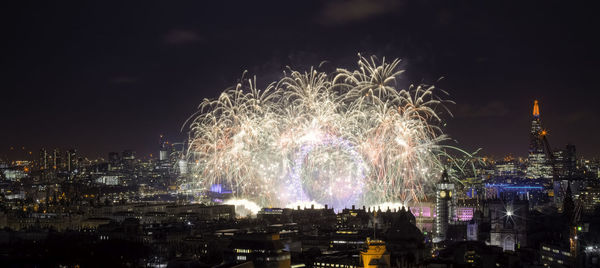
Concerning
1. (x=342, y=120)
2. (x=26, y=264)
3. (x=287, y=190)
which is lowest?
(x=26, y=264)

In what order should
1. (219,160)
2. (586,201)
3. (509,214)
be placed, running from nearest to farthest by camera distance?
(219,160) → (509,214) → (586,201)

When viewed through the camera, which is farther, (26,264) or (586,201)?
(586,201)

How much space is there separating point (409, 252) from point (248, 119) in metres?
21.8

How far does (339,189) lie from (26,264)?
38.5 meters

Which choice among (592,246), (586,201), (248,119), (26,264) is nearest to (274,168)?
(248,119)

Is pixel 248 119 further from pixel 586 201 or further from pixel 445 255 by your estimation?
pixel 586 201

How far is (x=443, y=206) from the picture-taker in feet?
386

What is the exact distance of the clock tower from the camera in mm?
116312

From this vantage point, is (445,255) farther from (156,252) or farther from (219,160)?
(156,252)

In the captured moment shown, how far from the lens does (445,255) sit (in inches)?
3147

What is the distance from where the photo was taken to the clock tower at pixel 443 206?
4579 inches

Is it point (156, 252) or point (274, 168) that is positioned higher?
point (274, 168)

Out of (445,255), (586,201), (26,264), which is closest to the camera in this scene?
(445,255)

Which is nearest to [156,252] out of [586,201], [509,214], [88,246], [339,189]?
[88,246]
